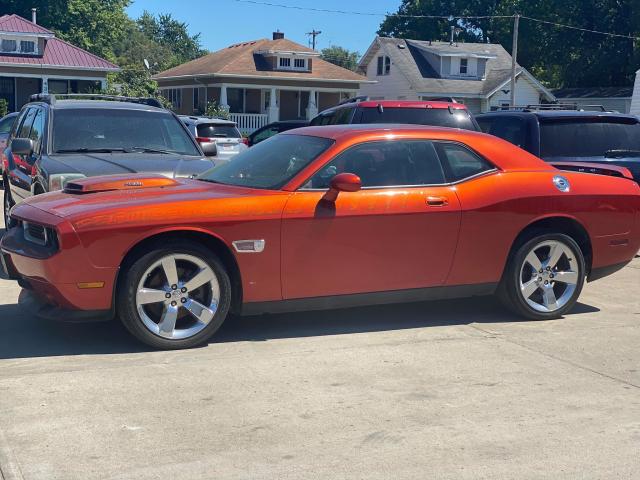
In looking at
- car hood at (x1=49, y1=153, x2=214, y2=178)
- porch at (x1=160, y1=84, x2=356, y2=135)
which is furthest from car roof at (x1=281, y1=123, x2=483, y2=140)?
porch at (x1=160, y1=84, x2=356, y2=135)

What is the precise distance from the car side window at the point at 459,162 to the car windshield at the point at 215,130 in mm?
13682

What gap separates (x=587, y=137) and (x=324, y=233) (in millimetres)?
5082

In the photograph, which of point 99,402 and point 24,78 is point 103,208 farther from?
point 24,78

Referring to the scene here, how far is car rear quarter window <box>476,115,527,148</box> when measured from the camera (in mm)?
9766

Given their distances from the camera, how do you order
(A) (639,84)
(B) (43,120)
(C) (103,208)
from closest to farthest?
(C) (103,208) → (B) (43,120) → (A) (639,84)

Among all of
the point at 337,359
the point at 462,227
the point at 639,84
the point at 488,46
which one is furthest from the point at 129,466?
the point at 488,46

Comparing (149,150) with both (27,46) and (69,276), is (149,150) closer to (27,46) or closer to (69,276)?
(69,276)

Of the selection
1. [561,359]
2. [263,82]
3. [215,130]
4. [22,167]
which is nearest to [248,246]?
[561,359]

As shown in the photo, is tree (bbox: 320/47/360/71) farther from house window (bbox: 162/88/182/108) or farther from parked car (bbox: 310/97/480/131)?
parked car (bbox: 310/97/480/131)

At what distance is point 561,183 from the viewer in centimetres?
685

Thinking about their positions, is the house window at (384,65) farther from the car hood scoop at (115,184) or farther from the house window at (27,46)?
the car hood scoop at (115,184)

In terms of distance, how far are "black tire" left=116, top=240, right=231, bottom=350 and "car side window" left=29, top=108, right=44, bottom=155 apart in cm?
385

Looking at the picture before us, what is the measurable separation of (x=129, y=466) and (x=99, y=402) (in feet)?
2.97

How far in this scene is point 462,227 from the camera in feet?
21.1
